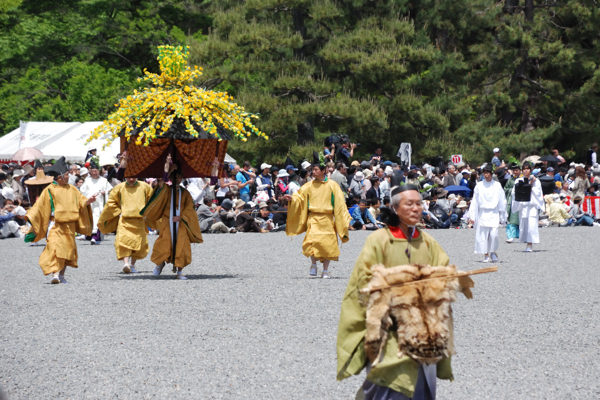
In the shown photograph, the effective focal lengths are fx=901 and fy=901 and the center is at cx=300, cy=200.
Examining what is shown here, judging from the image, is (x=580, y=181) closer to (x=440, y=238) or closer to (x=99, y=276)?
(x=440, y=238)

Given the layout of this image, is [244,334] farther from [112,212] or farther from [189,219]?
[112,212]

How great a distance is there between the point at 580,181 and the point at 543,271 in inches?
457

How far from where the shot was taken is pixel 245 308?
9594 mm

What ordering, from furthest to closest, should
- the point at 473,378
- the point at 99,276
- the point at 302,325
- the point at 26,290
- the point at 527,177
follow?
the point at 527,177
the point at 99,276
the point at 26,290
the point at 302,325
the point at 473,378

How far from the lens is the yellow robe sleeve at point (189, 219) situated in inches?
498

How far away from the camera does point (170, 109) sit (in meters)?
12.4

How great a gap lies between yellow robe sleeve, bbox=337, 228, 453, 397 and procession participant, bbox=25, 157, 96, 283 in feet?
27.1

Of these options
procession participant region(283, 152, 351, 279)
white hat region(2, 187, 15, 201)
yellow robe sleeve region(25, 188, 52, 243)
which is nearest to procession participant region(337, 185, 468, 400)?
procession participant region(283, 152, 351, 279)

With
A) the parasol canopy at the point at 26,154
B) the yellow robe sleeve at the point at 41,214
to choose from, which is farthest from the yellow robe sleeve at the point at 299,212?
the parasol canopy at the point at 26,154

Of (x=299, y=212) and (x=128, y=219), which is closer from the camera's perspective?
(x=299, y=212)

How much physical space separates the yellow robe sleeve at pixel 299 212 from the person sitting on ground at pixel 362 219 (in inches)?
354

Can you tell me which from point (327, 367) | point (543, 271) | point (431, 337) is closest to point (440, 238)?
point (543, 271)

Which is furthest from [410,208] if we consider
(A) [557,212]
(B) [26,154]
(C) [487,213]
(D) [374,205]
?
(B) [26,154]

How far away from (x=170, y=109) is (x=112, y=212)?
2195 mm
